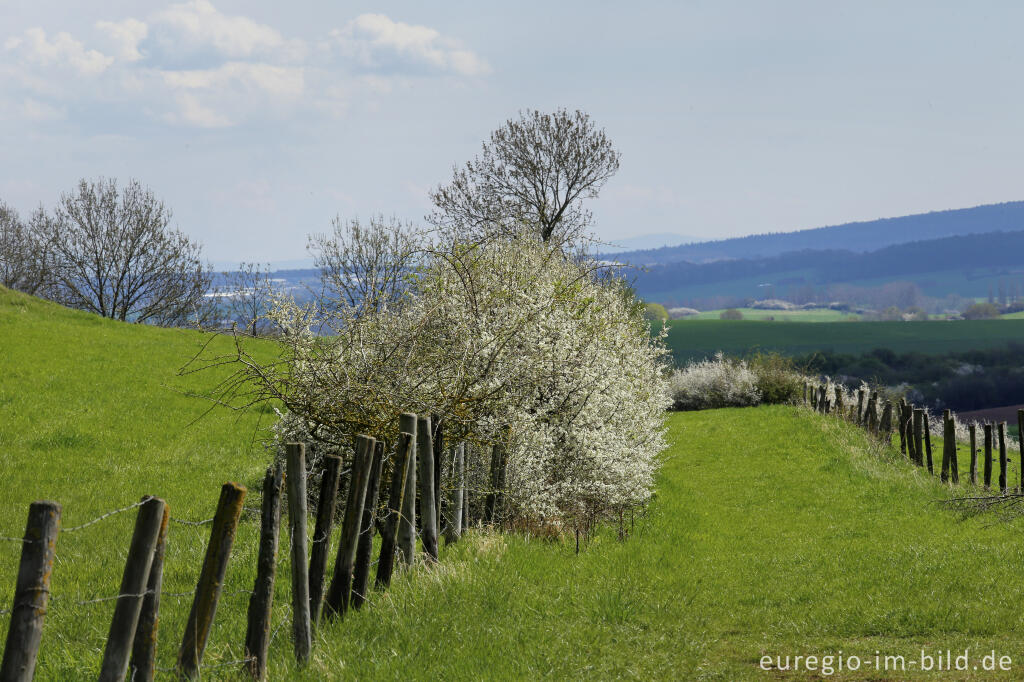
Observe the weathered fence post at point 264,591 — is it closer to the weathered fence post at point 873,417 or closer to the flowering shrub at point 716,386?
the weathered fence post at point 873,417

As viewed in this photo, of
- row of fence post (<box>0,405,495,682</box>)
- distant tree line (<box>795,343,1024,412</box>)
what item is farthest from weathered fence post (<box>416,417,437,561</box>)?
distant tree line (<box>795,343,1024,412</box>)

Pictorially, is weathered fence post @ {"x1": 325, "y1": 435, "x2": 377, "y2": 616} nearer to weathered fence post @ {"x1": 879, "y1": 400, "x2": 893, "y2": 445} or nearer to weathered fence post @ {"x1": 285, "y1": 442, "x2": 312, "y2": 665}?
weathered fence post @ {"x1": 285, "y1": 442, "x2": 312, "y2": 665}

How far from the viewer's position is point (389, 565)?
7598 millimetres

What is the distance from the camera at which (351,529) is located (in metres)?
6.62

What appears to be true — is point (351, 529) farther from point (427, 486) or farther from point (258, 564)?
point (427, 486)

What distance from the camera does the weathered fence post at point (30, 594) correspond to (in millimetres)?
3979

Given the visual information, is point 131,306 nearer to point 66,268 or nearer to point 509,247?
point 66,268

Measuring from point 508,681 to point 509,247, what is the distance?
51.7ft

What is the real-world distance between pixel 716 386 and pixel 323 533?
149ft

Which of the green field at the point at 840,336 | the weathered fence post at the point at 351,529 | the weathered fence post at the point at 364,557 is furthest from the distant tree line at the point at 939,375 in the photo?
the weathered fence post at the point at 351,529

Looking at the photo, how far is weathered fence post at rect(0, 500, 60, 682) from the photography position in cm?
398

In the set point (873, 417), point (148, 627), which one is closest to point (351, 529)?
point (148, 627)

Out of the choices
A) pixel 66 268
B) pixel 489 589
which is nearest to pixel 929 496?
pixel 489 589

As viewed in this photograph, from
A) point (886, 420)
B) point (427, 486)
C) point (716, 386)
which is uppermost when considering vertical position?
point (427, 486)
